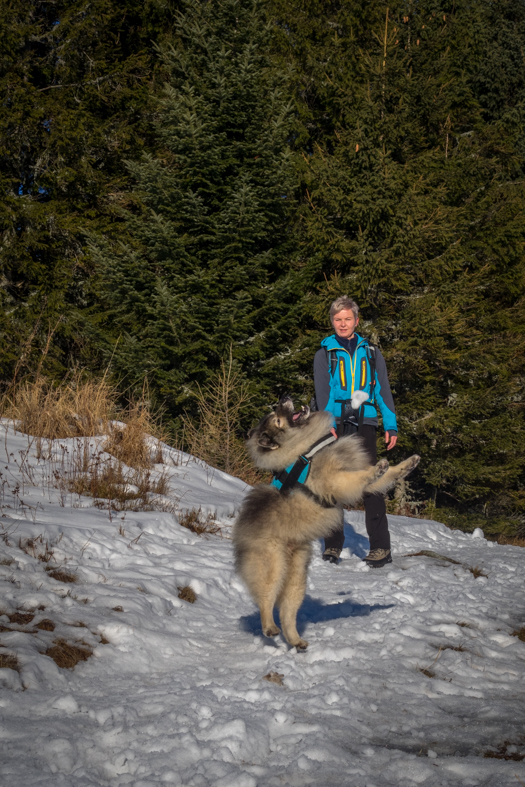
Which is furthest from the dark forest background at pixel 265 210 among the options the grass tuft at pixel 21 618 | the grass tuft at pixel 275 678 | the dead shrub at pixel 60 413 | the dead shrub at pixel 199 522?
the grass tuft at pixel 275 678

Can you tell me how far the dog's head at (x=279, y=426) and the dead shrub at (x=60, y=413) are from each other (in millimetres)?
3878

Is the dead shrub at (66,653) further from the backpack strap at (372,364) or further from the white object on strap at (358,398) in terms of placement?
the backpack strap at (372,364)

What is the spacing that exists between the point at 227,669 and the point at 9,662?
1147 mm

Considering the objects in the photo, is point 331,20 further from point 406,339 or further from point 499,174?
point 406,339

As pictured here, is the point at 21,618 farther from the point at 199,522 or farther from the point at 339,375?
the point at 339,375

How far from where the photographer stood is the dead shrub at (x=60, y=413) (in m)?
7.30

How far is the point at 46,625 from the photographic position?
3111 mm

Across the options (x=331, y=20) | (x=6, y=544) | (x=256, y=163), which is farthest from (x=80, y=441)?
(x=331, y=20)

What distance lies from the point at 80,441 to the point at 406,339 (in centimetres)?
966

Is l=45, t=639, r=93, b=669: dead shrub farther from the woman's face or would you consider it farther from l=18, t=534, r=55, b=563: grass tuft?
the woman's face

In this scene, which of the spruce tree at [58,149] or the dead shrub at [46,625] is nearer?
the dead shrub at [46,625]

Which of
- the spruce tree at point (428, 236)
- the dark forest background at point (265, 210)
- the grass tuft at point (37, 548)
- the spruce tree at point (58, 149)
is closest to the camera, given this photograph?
the grass tuft at point (37, 548)

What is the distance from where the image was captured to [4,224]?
15.0 metres

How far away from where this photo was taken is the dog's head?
399cm
